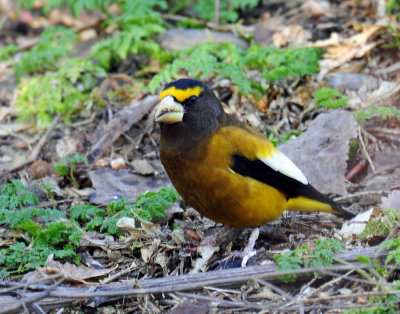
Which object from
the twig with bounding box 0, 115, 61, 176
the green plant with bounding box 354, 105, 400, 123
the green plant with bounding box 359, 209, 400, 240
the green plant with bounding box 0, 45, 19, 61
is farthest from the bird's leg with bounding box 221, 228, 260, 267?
the green plant with bounding box 0, 45, 19, 61

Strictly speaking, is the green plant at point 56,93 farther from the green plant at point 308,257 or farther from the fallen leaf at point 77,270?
the green plant at point 308,257

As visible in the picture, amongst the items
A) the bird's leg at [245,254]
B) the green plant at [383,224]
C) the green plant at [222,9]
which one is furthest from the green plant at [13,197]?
the green plant at [222,9]

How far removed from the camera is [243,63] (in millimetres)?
7109

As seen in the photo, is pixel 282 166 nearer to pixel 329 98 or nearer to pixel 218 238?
pixel 218 238

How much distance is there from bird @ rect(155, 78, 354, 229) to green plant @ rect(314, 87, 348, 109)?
1485 mm

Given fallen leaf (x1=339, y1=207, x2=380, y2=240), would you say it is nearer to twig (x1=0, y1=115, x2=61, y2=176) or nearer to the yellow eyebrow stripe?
the yellow eyebrow stripe

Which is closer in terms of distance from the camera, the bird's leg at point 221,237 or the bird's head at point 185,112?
the bird's head at point 185,112

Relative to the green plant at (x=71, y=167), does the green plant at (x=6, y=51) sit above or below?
above

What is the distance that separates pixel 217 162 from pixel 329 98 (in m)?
2.23

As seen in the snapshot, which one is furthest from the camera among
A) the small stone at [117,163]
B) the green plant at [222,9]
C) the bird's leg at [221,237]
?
the green plant at [222,9]

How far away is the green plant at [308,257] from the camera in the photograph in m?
4.06

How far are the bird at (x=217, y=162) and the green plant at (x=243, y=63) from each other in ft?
5.32

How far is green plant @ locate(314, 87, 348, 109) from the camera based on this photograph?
623 cm

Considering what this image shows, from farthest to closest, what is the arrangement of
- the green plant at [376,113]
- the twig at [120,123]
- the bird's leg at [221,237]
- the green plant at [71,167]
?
the twig at [120,123] < the green plant at [71,167] < the green plant at [376,113] < the bird's leg at [221,237]
